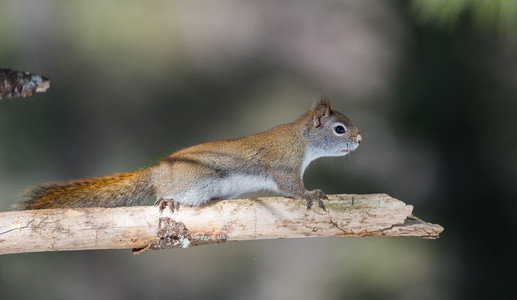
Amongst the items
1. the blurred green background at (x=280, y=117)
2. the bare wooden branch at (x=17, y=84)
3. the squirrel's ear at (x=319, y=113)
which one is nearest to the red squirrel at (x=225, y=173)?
the squirrel's ear at (x=319, y=113)

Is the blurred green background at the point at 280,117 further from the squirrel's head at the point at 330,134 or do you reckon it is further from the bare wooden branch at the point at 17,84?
the bare wooden branch at the point at 17,84

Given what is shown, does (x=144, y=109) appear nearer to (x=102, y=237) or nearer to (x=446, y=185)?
(x=102, y=237)

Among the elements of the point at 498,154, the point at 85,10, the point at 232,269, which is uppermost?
the point at 85,10

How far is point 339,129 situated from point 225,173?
0.49m

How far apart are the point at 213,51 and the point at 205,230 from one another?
1.75 meters

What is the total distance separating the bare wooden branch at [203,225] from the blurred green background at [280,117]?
1434 mm

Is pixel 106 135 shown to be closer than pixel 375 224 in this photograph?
No

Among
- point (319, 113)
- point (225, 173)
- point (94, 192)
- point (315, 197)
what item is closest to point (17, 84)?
point (94, 192)

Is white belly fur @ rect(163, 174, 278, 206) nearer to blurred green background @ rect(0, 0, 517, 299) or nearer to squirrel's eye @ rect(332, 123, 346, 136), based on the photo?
squirrel's eye @ rect(332, 123, 346, 136)

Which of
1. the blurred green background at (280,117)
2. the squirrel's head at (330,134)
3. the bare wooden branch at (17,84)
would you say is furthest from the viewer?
the blurred green background at (280,117)

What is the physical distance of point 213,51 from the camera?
10.9 ft

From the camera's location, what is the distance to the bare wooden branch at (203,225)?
1.75 metres

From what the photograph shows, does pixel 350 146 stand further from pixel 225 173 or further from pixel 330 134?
pixel 225 173

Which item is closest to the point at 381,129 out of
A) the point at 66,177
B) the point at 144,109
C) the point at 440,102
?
the point at 440,102
